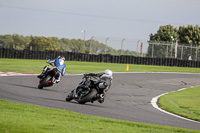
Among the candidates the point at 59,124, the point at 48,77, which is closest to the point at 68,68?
the point at 48,77

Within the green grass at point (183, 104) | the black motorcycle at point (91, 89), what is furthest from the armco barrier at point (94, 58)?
the black motorcycle at point (91, 89)

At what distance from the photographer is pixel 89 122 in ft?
27.0

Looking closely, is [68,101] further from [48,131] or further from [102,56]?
[102,56]

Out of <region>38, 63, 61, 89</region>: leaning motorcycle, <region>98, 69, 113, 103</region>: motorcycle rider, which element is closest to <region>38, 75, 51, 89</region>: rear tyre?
<region>38, 63, 61, 89</region>: leaning motorcycle

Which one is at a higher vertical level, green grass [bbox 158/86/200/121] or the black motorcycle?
the black motorcycle

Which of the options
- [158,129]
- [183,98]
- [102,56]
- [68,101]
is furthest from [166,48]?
[158,129]

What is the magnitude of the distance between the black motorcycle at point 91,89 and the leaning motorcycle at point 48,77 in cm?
384

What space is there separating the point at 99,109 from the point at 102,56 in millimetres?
31332

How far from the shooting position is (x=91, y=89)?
1159 centimetres

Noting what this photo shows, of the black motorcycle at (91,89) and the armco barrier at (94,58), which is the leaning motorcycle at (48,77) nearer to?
the black motorcycle at (91,89)

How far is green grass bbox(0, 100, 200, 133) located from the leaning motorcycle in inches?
235

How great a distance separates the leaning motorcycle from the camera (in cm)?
1548

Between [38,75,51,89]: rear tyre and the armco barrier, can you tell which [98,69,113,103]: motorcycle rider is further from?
the armco barrier

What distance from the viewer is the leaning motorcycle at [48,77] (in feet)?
50.8
